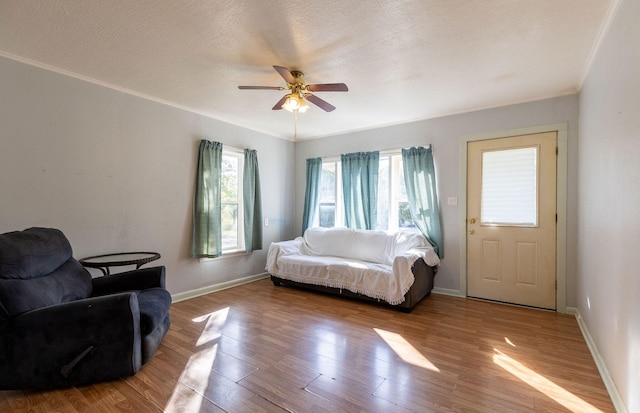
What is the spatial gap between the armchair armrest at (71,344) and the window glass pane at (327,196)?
352cm

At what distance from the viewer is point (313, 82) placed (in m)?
3.04

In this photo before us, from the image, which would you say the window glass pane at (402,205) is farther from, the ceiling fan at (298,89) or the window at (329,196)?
the ceiling fan at (298,89)

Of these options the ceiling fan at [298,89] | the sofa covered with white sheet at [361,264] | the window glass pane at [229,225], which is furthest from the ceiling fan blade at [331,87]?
the window glass pane at [229,225]

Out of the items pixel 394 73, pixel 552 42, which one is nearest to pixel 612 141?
pixel 552 42

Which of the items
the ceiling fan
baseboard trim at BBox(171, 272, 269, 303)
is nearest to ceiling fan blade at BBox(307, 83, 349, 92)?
the ceiling fan

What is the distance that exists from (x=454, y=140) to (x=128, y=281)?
417 cm

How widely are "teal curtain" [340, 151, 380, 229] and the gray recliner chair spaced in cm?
316

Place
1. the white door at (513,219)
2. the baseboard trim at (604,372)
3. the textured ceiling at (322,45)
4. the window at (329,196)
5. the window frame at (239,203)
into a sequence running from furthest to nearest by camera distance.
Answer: the window at (329,196) → the window frame at (239,203) → the white door at (513,219) → the textured ceiling at (322,45) → the baseboard trim at (604,372)

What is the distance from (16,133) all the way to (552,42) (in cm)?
461

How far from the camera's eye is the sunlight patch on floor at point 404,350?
2.26 meters

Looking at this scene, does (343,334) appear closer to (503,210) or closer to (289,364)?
(289,364)

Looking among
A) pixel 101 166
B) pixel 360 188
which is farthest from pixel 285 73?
pixel 360 188

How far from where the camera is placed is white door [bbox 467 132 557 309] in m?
3.43

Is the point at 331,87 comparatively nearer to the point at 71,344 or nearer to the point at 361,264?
the point at 361,264
